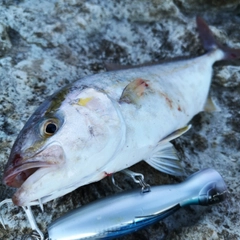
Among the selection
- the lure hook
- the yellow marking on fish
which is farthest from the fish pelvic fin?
the yellow marking on fish

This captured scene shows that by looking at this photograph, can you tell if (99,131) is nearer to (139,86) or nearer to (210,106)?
(139,86)

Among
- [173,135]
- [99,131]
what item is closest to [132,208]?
[99,131]

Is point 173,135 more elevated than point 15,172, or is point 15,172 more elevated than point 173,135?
point 15,172

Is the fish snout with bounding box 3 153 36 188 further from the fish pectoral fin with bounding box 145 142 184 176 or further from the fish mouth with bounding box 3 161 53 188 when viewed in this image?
the fish pectoral fin with bounding box 145 142 184 176

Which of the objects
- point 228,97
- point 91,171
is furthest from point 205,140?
point 91,171

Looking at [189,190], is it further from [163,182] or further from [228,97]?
[228,97]

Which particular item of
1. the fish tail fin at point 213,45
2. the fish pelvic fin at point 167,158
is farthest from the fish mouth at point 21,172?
the fish tail fin at point 213,45
